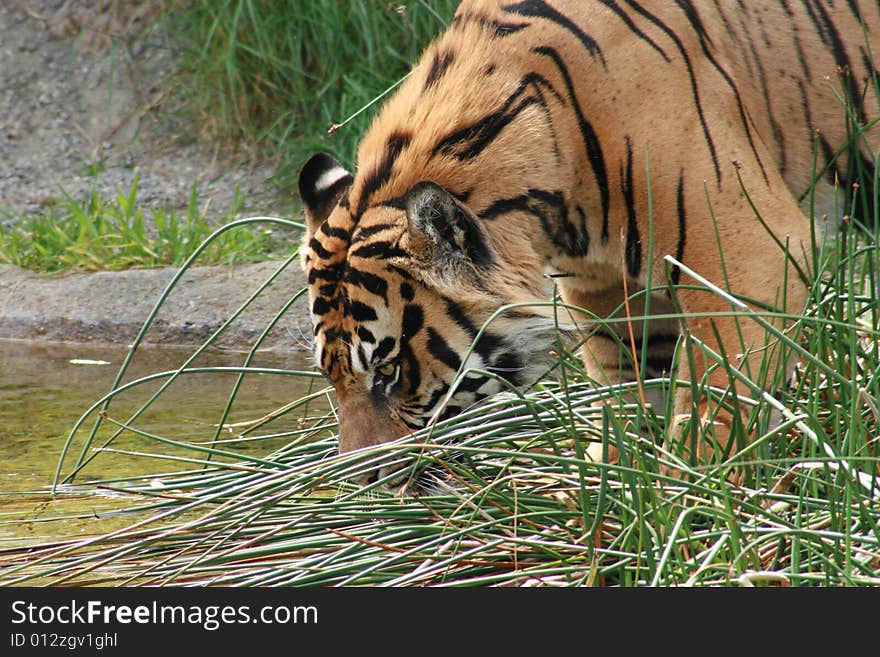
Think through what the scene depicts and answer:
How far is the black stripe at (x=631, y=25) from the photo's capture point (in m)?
2.73

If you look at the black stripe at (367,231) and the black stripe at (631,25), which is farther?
the black stripe at (631,25)

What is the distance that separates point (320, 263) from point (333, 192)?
0.27 metres

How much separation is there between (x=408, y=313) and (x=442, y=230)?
19 cm

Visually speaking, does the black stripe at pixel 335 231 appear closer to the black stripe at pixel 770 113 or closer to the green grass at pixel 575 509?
the green grass at pixel 575 509

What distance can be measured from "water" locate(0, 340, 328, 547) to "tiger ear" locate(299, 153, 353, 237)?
2.23ft

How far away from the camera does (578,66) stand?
2.73m

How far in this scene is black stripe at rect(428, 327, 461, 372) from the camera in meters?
2.60

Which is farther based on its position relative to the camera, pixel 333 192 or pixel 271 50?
pixel 271 50

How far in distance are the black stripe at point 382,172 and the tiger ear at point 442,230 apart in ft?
0.48

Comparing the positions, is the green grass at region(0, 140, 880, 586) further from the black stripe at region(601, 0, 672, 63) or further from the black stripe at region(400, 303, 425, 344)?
the black stripe at region(601, 0, 672, 63)

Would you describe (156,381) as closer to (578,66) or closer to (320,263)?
(320,263)

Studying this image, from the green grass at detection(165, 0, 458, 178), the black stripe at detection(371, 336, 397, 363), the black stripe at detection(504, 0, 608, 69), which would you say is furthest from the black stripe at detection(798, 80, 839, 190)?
the green grass at detection(165, 0, 458, 178)

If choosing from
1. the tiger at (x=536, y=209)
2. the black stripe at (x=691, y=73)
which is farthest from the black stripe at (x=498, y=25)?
the black stripe at (x=691, y=73)

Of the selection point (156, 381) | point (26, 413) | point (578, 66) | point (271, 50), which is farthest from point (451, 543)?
point (271, 50)
